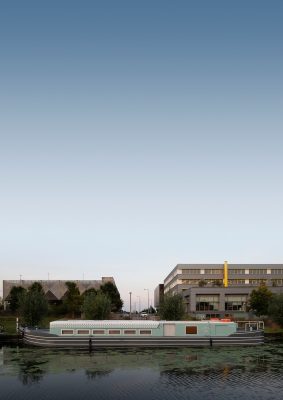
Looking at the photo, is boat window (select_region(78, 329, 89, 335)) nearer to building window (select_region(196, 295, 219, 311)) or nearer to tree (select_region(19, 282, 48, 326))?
tree (select_region(19, 282, 48, 326))

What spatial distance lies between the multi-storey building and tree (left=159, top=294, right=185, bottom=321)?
56226 millimetres

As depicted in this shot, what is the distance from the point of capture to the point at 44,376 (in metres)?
45.0

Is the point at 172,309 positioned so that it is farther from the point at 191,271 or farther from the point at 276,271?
the point at 276,271

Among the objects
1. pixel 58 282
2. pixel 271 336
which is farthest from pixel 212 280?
pixel 271 336

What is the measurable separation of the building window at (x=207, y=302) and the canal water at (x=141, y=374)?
267ft

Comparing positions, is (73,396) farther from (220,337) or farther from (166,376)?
(220,337)

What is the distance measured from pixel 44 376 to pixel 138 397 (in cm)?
1133

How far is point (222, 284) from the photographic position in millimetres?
160125

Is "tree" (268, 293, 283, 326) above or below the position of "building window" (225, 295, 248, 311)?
above

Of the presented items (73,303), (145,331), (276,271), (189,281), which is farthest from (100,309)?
(276,271)

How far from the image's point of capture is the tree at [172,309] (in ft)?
282

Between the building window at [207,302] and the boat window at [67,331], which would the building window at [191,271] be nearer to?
the building window at [207,302]

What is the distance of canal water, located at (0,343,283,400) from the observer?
127ft

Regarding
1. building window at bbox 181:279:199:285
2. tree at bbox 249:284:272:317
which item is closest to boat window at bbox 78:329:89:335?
tree at bbox 249:284:272:317
